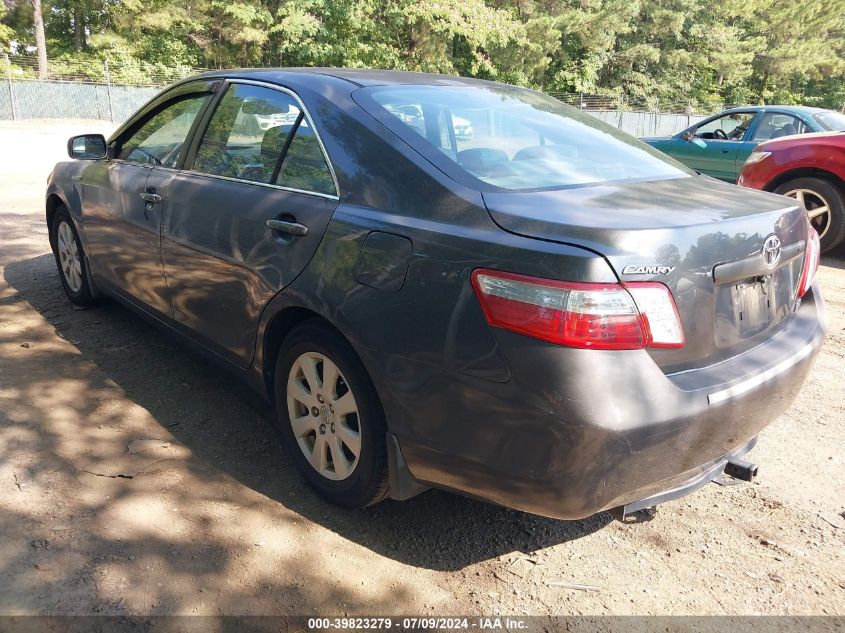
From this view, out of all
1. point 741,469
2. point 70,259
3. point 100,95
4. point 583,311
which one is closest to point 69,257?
point 70,259

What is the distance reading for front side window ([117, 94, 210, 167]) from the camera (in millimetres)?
3686

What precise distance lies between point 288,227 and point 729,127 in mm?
10272

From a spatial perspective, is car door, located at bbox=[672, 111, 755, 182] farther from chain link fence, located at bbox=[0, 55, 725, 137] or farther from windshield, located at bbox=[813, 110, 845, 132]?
chain link fence, located at bbox=[0, 55, 725, 137]

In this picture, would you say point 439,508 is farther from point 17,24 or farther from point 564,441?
point 17,24

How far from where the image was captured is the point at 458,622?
7.47 feet

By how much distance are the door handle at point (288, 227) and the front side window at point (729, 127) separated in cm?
986

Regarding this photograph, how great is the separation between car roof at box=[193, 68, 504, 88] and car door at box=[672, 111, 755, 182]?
846 cm

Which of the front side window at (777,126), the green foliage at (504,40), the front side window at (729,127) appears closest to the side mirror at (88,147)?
the front side window at (777,126)

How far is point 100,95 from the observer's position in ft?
105

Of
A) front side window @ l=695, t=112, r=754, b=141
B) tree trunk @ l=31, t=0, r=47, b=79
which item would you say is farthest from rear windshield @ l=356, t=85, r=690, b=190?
tree trunk @ l=31, t=0, r=47, b=79

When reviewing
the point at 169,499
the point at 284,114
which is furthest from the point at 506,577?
the point at 284,114

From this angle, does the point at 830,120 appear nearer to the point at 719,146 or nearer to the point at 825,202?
the point at 719,146

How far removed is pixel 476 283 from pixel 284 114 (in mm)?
1430

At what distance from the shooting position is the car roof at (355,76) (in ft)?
10.0
